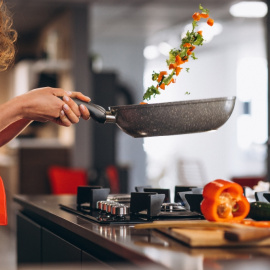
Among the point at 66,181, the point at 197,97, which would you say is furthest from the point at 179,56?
the point at 197,97

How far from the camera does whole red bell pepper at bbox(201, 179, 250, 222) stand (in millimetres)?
1300

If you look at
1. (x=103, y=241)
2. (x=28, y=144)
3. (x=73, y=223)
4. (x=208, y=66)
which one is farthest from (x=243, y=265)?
(x=208, y=66)

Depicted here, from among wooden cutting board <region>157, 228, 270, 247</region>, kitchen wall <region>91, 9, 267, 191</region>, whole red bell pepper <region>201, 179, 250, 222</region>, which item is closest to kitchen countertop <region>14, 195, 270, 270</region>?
wooden cutting board <region>157, 228, 270, 247</region>

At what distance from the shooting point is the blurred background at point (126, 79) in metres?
6.52

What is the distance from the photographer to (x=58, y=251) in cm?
165

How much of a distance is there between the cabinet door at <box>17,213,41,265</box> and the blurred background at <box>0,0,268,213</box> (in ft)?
6.51

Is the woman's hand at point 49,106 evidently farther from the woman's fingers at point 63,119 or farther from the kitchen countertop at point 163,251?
the kitchen countertop at point 163,251

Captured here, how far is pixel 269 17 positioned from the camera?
387cm

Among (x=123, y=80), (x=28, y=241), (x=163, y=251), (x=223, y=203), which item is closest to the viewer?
(x=163, y=251)

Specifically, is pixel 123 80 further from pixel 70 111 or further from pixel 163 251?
pixel 163 251

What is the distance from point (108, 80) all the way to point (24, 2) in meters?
1.45

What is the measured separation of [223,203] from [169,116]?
0.95 feet

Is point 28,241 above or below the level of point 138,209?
below

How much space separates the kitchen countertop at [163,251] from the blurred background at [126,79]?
2.60m
